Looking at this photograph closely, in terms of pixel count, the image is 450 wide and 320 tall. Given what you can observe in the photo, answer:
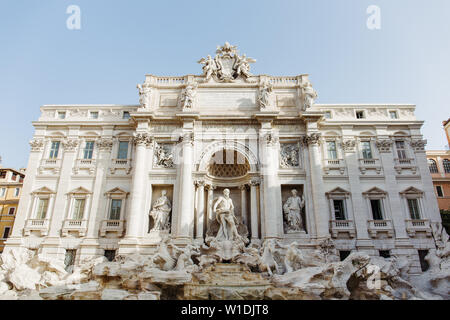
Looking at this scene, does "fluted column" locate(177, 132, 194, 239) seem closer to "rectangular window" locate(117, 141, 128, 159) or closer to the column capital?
"rectangular window" locate(117, 141, 128, 159)

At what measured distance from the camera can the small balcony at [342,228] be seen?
66.9ft

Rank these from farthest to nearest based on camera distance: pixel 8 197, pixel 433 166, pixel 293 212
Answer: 1. pixel 8 197
2. pixel 433 166
3. pixel 293 212

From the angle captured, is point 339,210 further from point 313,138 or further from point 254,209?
point 254,209

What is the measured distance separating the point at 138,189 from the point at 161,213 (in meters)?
2.25

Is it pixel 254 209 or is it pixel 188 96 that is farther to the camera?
pixel 188 96

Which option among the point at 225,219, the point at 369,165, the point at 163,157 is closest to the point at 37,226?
the point at 163,157

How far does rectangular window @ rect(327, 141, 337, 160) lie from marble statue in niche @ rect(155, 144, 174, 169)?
1154 cm

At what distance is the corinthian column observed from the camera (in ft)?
66.0

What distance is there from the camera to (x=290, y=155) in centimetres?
2242

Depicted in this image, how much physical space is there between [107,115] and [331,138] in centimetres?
1732

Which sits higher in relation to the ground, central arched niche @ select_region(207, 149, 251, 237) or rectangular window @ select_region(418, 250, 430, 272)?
central arched niche @ select_region(207, 149, 251, 237)

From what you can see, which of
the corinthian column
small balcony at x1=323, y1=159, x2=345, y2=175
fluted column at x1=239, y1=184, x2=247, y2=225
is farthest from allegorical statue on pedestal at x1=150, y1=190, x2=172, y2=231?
small balcony at x1=323, y1=159, x2=345, y2=175

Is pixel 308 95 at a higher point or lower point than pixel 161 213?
higher
